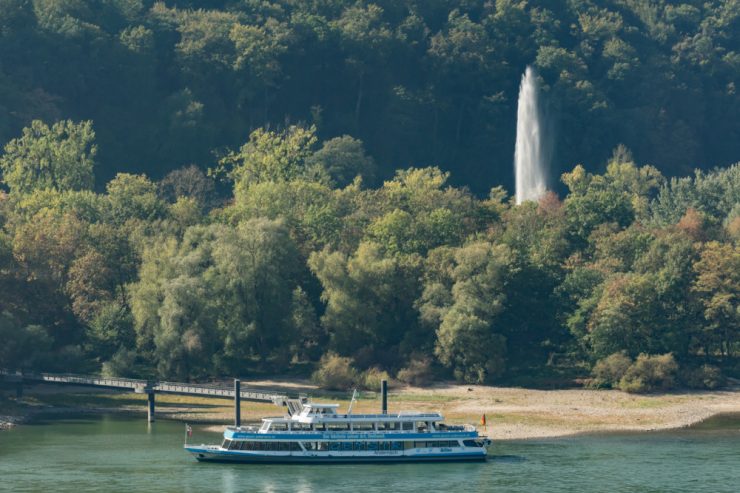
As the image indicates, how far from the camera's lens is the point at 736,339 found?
167250 millimetres

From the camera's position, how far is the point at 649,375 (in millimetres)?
159125

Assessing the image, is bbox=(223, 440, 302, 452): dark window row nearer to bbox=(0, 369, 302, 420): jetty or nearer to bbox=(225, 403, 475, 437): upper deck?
bbox=(225, 403, 475, 437): upper deck

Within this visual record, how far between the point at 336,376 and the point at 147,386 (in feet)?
65.6

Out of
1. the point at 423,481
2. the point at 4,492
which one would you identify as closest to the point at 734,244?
the point at 423,481

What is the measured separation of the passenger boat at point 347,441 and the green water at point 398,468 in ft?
3.54

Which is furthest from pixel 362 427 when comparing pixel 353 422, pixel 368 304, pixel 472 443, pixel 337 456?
pixel 368 304

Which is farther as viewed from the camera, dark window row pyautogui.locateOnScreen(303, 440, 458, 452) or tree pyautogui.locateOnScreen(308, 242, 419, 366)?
tree pyautogui.locateOnScreen(308, 242, 419, 366)

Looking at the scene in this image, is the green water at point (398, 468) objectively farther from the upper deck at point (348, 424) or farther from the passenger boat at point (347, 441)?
the upper deck at point (348, 424)

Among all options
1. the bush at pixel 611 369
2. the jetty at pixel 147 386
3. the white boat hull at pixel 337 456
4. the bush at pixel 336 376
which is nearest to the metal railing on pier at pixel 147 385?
the jetty at pixel 147 386

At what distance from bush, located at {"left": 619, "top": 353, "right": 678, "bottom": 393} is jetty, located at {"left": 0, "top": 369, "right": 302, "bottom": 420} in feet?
104

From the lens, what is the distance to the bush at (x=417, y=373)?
165m

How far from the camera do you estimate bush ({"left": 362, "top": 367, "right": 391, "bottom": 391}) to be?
162375 mm

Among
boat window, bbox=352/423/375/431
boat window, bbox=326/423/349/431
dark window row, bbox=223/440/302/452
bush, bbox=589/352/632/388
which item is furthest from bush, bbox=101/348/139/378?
bush, bbox=589/352/632/388

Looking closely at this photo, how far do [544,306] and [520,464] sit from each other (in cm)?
4855
